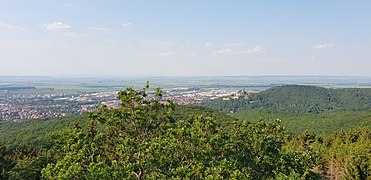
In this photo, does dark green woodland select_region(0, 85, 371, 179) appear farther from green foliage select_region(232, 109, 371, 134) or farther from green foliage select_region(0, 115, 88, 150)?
green foliage select_region(232, 109, 371, 134)

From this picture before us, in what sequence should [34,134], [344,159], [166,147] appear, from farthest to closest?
[34,134], [344,159], [166,147]

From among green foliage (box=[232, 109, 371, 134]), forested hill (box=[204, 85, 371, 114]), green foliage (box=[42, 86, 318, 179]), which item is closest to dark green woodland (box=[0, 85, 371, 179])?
green foliage (box=[42, 86, 318, 179])

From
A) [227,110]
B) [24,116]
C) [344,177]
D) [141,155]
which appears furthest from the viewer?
[227,110]

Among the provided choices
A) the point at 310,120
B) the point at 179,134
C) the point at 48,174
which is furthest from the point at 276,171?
the point at 310,120

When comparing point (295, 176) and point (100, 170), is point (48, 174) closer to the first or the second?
point (100, 170)

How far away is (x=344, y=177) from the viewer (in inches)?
1169

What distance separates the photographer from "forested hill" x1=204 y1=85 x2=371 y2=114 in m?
156

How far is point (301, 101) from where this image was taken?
165375mm

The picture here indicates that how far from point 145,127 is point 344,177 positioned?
22.4 meters

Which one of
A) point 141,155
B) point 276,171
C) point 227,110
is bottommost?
point 227,110

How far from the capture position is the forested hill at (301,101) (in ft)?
510

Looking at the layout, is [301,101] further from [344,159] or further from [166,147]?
[166,147]

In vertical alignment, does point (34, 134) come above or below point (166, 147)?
below

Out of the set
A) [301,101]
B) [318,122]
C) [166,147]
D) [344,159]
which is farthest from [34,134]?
[301,101]
